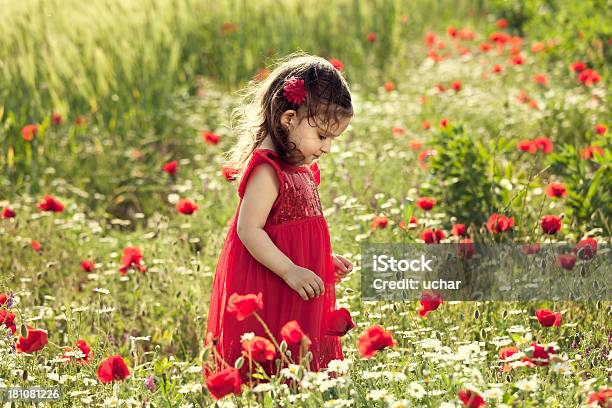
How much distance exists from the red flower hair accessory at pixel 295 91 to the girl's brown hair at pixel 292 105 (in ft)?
0.10

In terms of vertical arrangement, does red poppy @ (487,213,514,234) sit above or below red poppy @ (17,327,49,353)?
above

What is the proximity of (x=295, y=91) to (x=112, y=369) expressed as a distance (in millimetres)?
988

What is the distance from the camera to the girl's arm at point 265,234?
2.71 m

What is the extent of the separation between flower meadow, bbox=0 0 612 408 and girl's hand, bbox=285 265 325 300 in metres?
0.19

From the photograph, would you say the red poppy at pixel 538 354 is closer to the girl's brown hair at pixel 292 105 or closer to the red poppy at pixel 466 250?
the girl's brown hair at pixel 292 105

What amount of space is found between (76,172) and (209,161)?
91cm

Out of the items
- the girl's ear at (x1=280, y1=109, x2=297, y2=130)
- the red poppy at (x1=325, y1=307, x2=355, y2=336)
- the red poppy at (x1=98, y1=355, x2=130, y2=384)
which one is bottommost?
the red poppy at (x1=98, y1=355, x2=130, y2=384)

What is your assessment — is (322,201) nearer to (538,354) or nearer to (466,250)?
(466,250)

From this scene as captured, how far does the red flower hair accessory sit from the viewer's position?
2.76 m

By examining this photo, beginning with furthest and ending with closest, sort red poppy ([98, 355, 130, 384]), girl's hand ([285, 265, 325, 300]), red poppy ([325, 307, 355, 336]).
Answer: girl's hand ([285, 265, 325, 300])
red poppy ([325, 307, 355, 336])
red poppy ([98, 355, 130, 384])

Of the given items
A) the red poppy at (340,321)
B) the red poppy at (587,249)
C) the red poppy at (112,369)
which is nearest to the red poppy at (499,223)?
the red poppy at (587,249)

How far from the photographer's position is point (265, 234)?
276 cm

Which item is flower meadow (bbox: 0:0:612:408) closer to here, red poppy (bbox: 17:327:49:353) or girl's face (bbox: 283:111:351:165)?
red poppy (bbox: 17:327:49:353)

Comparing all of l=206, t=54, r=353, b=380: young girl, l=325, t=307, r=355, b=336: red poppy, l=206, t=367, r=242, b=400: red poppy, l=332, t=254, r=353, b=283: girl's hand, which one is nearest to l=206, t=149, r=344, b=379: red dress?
l=206, t=54, r=353, b=380: young girl
